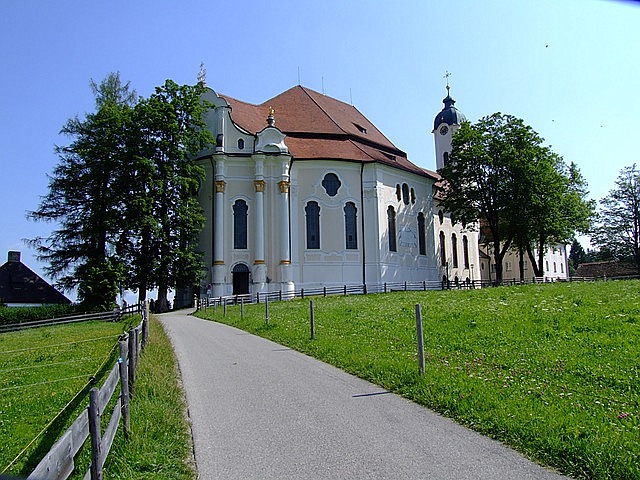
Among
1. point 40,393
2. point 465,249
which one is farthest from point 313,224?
point 40,393

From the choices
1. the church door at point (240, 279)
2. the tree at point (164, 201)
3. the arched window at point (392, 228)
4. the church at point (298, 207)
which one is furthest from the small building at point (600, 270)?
the tree at point (164, 201)

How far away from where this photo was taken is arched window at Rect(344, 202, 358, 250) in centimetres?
4588

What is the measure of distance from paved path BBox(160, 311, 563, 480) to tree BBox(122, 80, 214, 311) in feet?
98.1

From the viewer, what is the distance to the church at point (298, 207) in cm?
4375

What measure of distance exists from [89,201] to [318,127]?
823 inches

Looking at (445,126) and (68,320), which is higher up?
(445,126)

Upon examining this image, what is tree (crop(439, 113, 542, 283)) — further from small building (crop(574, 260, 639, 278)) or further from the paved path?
the paved path

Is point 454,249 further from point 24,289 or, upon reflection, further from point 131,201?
point 24,289

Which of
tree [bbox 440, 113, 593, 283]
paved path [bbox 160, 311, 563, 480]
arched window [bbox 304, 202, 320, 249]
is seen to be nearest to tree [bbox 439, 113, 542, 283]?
tree [bbox 440, 113, 593, 283]

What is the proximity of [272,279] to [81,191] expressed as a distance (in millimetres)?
15757

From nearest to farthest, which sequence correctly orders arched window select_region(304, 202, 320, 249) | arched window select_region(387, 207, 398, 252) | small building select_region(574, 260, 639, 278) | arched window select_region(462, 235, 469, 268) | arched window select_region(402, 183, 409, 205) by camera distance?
arched window select_region(304, 202, 320, 249) → arched window select_region(387, 207, 398, 252) → arched window select_region(402, 183, 409, 205) → arched window select_region(462, 235, 469, 268) → small building select_region(574, 260, 639, 278)

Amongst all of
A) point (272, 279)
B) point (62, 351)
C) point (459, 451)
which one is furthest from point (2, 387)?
point (272, 279)

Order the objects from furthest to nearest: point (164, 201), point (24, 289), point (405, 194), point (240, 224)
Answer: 1. point (405, 194)
2. point (24, 289)
3. point (240, 224)
4. point (164, 201)

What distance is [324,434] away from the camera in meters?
6.73
